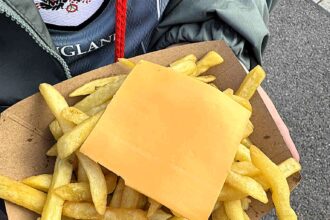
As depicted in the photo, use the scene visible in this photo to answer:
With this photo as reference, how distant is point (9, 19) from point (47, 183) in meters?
0.42

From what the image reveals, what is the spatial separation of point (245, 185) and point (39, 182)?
460 mm

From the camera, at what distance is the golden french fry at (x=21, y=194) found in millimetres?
1055

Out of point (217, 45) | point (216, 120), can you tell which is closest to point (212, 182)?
point (216, 120)

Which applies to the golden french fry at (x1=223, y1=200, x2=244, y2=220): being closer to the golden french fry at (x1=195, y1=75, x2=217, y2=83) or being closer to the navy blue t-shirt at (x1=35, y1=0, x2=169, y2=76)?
the golden french fry at (x1=195, y1=75, x2=217, y2=83)

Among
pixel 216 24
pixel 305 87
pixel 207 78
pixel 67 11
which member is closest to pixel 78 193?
pixel 207 78

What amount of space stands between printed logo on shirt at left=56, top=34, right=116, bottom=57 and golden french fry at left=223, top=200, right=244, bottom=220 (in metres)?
0.63

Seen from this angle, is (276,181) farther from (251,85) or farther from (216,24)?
(216,24)

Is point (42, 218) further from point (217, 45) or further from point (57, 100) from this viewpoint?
point (217, 45)

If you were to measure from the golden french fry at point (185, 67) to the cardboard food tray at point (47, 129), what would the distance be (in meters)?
0.10

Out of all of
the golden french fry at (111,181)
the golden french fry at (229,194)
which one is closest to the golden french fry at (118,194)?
the golden french fry at (111,181)

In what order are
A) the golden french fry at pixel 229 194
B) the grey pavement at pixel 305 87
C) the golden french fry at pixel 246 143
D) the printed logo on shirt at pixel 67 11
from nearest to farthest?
1. the golden french fry at pixel 229 194
2. the golden french fry at pixel 246 143
3. the printed logo on shirt at pixel 67 11
4. the grey pavement at pixel 305 87

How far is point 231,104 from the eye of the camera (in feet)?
3.57

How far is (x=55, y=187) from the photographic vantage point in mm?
1066

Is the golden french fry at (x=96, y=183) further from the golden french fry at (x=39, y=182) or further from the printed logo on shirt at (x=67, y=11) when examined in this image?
the printed logo on shirt at (x=67, y=11)
